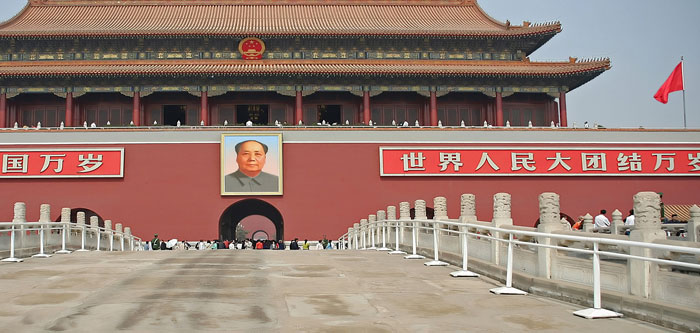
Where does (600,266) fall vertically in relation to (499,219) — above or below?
below

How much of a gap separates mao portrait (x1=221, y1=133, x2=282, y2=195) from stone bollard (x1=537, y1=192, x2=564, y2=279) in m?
19.3

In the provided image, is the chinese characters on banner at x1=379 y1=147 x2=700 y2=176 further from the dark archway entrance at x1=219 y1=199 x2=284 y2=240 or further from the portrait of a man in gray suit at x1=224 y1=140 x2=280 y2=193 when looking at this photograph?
the dark archway entrance at x1=219 y1=199 x2=284 y2=240

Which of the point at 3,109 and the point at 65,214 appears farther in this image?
the point at 3,109

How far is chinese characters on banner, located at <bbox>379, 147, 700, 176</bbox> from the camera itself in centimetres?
2922

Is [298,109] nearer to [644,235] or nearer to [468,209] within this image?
[468,209]

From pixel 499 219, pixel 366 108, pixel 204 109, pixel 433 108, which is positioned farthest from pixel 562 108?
pixel 499 219

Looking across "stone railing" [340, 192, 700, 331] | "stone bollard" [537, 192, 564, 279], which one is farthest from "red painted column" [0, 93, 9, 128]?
"stone bollard" [537, 192, 564, 279]

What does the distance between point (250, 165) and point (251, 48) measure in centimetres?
763

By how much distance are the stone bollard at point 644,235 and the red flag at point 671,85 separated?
82.4 ft

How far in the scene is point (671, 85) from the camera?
30812 millimetres

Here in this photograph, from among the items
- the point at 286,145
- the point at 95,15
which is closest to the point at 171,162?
the point at 286,145

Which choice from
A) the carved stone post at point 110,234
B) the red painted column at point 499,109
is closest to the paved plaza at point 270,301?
the carved stone post at point 110,234

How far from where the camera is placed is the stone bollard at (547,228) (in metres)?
9.66

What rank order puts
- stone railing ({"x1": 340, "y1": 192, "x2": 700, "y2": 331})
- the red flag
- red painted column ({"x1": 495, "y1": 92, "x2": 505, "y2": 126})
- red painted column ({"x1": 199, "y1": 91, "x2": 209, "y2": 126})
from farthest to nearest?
1. red painted column ({"x1": 495, "y1": 92, "x2": 505, "y2": 126})
2. red painted column ({"x1": 199, "y1": 91, "x2": 209, "y2": 126})
3. the red flag
4. stone railing ({"x1": 340, "y1": 192, "x2": 700, "y2": 331})
